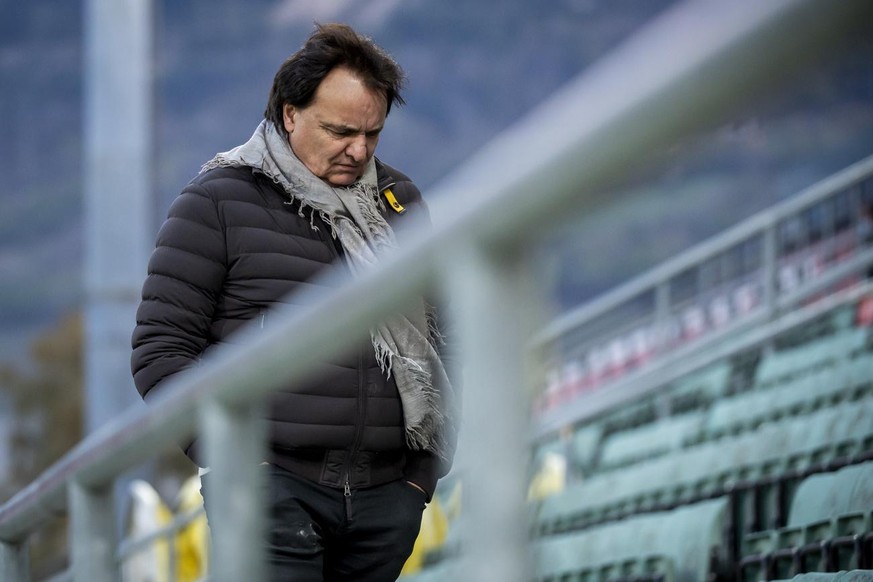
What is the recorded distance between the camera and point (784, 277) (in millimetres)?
6836

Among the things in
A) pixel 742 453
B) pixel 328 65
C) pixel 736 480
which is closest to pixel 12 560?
pixel 328 65

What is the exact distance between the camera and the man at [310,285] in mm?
1697

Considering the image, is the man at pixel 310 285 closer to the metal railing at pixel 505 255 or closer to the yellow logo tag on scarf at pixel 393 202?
the yellow logo tag on scarf at pixel 393 202

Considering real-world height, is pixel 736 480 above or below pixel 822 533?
above

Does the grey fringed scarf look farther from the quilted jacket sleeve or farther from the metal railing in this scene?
the metal railing

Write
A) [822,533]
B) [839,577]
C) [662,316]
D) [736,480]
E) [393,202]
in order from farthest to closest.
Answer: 1. [662,316]
2. [736,480]
3. [822,533]
4. [839,577]
5. [393,202]

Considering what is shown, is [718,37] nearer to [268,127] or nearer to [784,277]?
[268,127]

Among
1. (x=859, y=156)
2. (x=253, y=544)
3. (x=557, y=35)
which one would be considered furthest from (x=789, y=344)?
(x=557, y=35)

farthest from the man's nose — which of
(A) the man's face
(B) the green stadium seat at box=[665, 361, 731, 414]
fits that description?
(B) the green stadium seat at box=[665, 361, 731, 414]

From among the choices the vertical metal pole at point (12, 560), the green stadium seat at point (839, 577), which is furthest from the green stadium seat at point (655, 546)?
the vertical metal pole at point (12, 560)

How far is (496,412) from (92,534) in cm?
76

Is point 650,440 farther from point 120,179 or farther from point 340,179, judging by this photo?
point 340,179

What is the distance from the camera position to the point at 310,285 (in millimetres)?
1709

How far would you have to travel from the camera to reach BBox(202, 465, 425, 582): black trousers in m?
1.67
